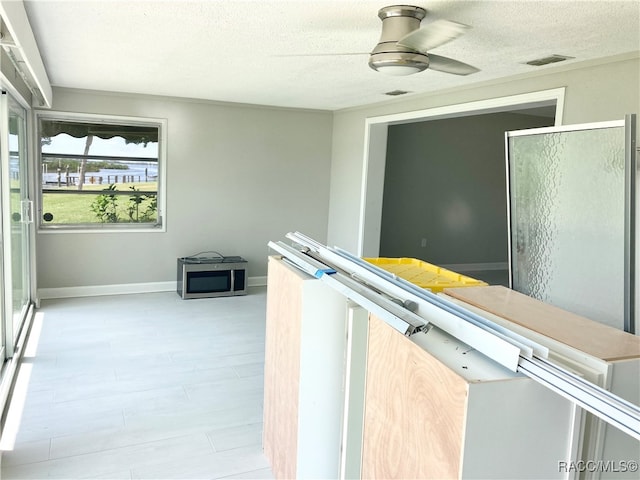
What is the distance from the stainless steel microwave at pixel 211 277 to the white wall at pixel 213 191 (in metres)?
0.37

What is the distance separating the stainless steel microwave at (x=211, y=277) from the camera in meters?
5.97

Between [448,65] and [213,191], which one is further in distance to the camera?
[213,191]

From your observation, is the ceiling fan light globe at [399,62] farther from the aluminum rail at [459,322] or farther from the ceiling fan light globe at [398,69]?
the aluminum rail at [459,322]

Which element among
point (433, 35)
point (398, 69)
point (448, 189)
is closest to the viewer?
point (433, 35)

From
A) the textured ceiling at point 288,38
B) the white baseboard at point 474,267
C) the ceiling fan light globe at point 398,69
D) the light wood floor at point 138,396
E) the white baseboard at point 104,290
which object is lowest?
the light wood floor at point 138,396

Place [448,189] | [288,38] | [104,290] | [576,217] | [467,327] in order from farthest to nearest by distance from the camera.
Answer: [448,189] < [104,290] < [288,38] < [576,217] < [467,327]

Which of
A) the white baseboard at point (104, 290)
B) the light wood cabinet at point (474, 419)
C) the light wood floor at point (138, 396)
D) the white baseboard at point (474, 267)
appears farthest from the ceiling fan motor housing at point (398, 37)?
the white baseboard at point (474, 267)

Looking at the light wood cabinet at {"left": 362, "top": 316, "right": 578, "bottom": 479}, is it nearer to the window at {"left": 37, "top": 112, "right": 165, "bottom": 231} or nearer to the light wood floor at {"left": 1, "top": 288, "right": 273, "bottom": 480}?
the light wood floor at {"left": 1, "top": 288, "right": 273, "bottom": 480}

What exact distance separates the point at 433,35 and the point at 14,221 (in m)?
3.86

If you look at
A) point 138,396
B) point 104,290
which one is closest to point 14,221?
point 104,290

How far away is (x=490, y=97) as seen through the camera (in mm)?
4289

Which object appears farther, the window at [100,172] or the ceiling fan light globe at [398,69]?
the window at [100,172]

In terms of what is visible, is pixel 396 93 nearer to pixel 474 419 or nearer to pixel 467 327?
pixel 467 327

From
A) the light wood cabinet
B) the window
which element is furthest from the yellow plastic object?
the window
